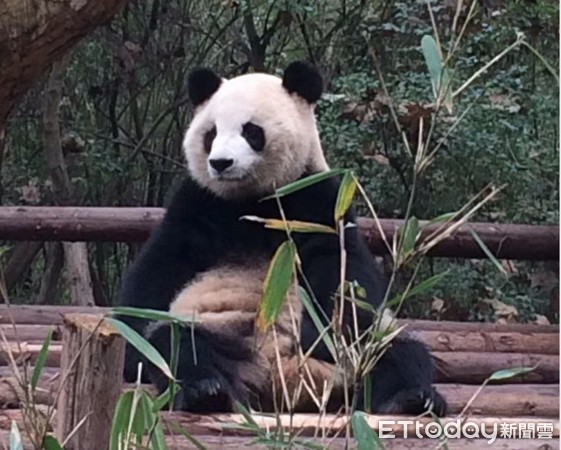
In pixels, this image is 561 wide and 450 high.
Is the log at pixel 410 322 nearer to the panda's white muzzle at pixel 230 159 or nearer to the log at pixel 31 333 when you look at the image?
the log at pixel 31 333

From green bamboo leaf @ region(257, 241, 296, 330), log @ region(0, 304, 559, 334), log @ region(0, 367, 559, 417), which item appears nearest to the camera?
green bamboo leaf @ region(257, 241, 296, 330)

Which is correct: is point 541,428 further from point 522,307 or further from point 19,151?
point 19,151

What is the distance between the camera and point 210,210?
290cm

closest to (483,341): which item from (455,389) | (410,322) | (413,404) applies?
(410,322)

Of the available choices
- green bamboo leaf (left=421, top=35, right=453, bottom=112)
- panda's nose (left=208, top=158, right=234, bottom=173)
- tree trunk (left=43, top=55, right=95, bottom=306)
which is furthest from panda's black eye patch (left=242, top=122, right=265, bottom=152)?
tree trunk (left=43, top=55, right=95, bottom=306)

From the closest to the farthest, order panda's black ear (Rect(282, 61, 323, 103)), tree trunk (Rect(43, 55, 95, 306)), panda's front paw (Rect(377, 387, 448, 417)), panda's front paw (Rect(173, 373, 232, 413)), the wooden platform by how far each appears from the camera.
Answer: the wooden platform
panda's front paw (Rect(173, 373, 232, 413))
panda's front paw (Rect(377, 387, 448, 417))
panda's black ear (Rect(282, 61, 323, 103))
tree trunk (Rect(43, 55, 95, 306))

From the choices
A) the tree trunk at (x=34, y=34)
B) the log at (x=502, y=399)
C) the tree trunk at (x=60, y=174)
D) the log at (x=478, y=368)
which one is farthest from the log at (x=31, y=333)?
the tree trunk at (x=60, y=174)

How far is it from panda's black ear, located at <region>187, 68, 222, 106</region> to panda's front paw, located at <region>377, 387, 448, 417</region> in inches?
36.4

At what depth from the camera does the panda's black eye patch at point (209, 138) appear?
294 centimetres

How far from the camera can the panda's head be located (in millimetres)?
2895

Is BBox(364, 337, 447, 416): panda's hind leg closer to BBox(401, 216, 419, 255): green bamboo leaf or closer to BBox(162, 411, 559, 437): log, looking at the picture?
BBox(162, 411, 559, 437): log

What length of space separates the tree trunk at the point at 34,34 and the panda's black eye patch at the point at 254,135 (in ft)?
2.68

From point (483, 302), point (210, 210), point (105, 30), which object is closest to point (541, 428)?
point (210, 210)

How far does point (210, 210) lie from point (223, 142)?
0.56 feet
